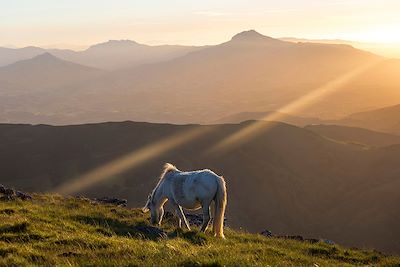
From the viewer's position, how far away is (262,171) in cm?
7644

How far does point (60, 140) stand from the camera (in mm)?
87688

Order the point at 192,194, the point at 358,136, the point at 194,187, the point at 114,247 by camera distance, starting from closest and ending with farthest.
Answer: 1. the point at 114,247
2. the point at 194,187
3. the point at 192,194
4. the point at 358,136

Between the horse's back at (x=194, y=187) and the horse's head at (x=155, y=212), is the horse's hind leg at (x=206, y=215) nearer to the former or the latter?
the horse's back at (x=194, y=187)

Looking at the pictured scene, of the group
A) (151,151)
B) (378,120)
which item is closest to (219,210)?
(151,151)

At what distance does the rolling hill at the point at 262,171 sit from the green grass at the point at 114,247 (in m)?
40.8

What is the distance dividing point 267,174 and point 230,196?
11.0 m

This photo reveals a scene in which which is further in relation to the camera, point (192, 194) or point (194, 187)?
point (192, 194)

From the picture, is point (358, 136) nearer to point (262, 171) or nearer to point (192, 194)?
point (262, 171)

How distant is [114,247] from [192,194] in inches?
300

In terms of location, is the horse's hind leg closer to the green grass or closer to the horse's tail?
the horse's tail

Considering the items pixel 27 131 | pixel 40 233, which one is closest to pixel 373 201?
pixel 40 233

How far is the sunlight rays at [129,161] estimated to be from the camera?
66062 mm

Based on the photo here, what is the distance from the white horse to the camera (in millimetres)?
16625

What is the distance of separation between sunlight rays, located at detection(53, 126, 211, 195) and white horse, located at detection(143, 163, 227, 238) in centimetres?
4631
